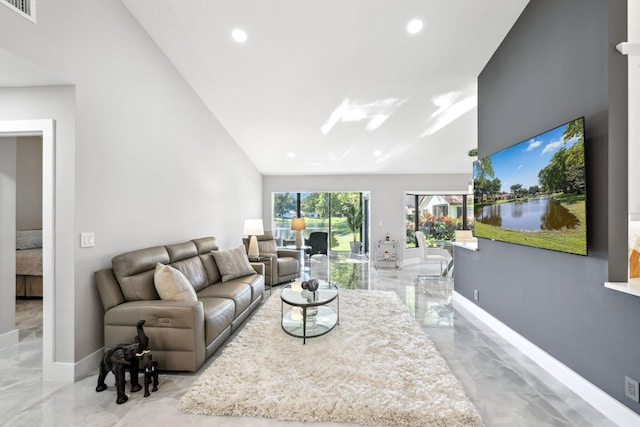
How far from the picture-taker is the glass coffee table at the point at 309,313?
9.90 feet

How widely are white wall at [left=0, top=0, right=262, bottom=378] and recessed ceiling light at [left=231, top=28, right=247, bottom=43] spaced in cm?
100

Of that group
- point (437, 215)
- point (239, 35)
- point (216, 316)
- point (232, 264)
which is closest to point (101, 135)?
point (239, 35)

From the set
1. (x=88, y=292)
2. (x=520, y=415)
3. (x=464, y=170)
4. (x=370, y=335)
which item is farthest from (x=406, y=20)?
(x=464, y=170)

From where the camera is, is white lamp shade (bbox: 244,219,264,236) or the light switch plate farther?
white lamp shade (bbox: 244,219,264,236)

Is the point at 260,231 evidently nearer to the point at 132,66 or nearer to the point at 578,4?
the point at 132,66

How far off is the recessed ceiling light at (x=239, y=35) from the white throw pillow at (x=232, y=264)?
8.83ft

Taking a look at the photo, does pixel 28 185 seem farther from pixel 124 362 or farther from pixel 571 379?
pixel 571 379

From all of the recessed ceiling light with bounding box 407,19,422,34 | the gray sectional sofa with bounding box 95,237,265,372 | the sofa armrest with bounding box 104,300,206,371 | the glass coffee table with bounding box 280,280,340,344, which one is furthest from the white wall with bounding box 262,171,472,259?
the sofa armrest with bounding box 104,300,206,371

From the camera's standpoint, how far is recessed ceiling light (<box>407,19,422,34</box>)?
3.10 m

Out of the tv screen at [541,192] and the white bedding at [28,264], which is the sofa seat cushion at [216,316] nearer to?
the tv screen at [541,192]

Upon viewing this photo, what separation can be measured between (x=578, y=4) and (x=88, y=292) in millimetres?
4637

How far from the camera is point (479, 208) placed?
356cm

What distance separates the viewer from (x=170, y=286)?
2695mm

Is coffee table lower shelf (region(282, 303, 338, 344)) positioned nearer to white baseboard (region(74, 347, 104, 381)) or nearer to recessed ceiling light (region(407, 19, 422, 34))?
white baseboard (region(74, 347, 104, 381))
